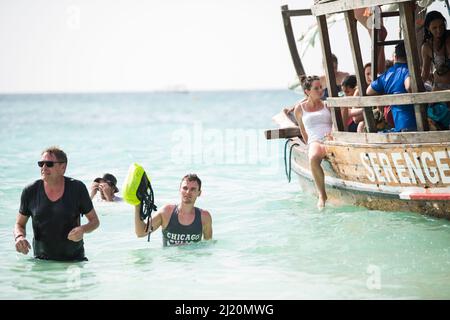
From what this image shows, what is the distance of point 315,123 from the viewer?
1061 centimetres

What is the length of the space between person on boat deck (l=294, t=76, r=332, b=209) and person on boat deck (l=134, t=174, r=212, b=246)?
224 cm

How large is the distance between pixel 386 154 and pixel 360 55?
1.19 meters

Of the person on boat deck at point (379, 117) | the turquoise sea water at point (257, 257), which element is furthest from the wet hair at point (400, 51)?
the turquoise sea water at point (257, 257)

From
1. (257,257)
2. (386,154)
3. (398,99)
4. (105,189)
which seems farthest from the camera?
(105,189)

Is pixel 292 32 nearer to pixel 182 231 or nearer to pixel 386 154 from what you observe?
pixel 386 154

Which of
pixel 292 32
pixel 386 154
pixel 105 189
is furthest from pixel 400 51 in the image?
pixel 105 189

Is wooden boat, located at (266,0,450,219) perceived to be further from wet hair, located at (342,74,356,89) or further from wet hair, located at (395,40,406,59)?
wet hair, located at (342,74,356,89)

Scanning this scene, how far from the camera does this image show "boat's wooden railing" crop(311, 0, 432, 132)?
857 cm

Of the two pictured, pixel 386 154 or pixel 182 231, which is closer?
pixel 182 231

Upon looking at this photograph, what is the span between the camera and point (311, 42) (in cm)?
1557

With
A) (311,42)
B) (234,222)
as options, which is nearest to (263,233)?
(234,222)

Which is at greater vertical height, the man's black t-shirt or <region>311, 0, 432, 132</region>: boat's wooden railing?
<region>311, 0, 432, 132</region>: boat's wooden railing

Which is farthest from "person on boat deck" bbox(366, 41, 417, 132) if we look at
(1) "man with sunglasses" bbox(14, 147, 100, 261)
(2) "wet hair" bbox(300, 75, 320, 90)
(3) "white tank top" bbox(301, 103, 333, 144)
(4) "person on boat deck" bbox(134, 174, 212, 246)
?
(1) "man with sunglasses" bbox(14, 147, 100, 261)

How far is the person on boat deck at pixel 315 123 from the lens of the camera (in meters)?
10.3
